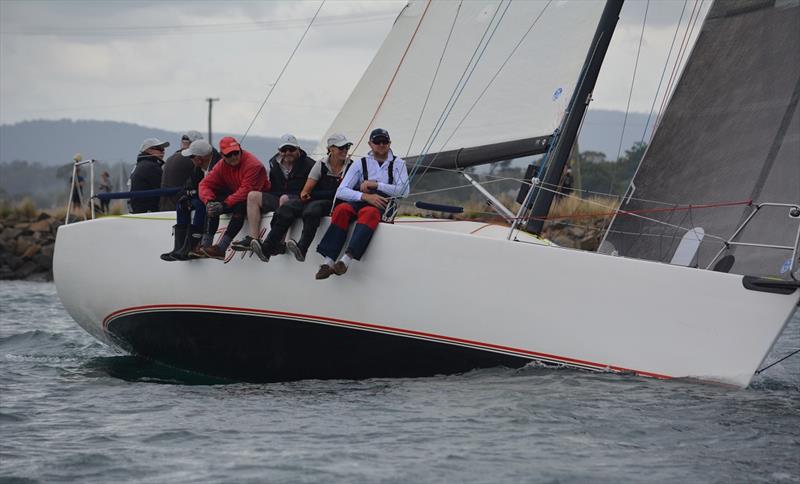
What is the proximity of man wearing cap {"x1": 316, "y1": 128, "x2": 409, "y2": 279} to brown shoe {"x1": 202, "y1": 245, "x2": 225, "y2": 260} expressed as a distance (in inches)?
32.9

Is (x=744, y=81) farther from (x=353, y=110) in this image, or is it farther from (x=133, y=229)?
(x=133, y=229)

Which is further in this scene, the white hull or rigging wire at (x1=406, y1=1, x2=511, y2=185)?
rigging wire at (x1=406, y1=1, x2=511, y2=185)

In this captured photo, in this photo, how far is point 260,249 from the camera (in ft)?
27.5

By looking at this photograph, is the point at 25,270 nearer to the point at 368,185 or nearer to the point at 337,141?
the point at 337,141

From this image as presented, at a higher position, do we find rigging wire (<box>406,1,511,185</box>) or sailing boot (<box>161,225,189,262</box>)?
rigging wire (<box>406,1,511,185</box>)

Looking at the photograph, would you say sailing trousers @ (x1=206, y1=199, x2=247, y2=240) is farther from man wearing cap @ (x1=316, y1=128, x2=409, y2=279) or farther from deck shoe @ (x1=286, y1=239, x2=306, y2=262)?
man wearing cap @ (x1=316, y1=128, x2=409, y2=279)

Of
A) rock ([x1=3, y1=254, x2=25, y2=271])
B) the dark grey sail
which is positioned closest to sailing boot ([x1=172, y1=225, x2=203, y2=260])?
the dark grey sail

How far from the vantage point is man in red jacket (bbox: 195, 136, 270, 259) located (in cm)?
869

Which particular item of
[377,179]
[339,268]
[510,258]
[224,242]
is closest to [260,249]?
[224,242]

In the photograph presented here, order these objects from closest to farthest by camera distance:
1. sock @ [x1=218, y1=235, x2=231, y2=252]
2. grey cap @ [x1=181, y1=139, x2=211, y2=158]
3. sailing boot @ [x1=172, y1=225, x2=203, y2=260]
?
1. sock @ [x1=218, y1=235, x2=231, y2=252]
2. sailing boot @ [x1=172, y1=225, x2=203, y2=260]
3. grey cap @ [x1=181, y1=139, x2=211, y2=158]

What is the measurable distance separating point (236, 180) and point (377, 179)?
109 centimetres

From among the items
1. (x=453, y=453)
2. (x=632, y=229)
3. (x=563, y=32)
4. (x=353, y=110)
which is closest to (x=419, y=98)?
(x=353, y=110)

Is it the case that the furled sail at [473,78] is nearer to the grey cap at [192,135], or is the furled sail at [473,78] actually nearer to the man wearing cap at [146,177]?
the grey cap at [192,135]

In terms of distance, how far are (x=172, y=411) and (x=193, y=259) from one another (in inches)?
69.3
